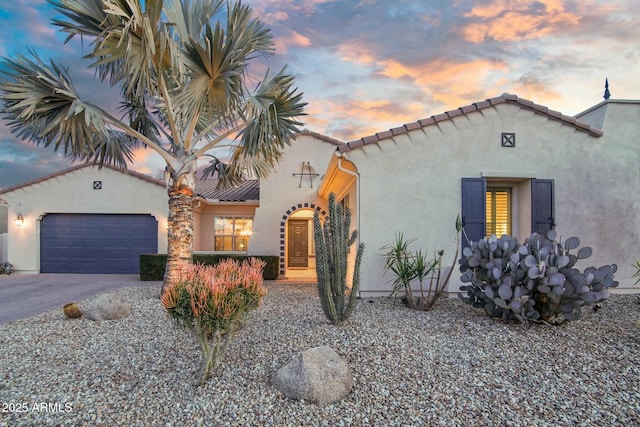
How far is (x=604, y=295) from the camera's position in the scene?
17.0 feet

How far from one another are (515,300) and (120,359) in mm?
5362

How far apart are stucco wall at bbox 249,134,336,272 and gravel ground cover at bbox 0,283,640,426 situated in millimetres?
7669

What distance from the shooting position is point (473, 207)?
8148 millimetres

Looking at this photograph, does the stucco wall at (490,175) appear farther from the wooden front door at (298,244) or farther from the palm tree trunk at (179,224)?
the wooden front door at (298,244)

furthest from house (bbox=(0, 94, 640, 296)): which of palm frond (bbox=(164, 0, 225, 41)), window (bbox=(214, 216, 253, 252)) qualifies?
window (bbox=(214, 216, 253, 252))

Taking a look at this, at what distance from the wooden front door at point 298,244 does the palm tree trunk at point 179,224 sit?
32.4 feet

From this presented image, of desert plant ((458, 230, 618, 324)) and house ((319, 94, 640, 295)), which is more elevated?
house ((319, 94, 640, 295))

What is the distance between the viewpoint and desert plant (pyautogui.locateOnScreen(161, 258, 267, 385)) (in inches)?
135

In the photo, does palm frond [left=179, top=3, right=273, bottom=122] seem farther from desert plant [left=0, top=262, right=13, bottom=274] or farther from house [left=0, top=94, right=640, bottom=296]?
desert plant [left=0, top=262, right=13, bottom=274]

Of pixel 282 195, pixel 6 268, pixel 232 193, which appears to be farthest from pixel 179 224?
pixel 6 268

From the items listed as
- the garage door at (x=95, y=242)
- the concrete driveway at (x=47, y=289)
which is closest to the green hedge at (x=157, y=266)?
the concrete driveway at (x=47, y=289)

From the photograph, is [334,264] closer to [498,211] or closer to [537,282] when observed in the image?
[537,282]

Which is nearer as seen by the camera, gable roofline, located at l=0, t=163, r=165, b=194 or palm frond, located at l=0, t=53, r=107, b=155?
palm frond, located at l=0, t=53, r=107, b=155

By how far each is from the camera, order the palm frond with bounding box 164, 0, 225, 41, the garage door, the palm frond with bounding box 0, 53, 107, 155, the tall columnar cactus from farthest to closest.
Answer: the garage door, the palm frond with bounding box 164, 0, 225, 41, the palm frond with bounding box 0, 53, 107, 155, the tall columnar cactus
